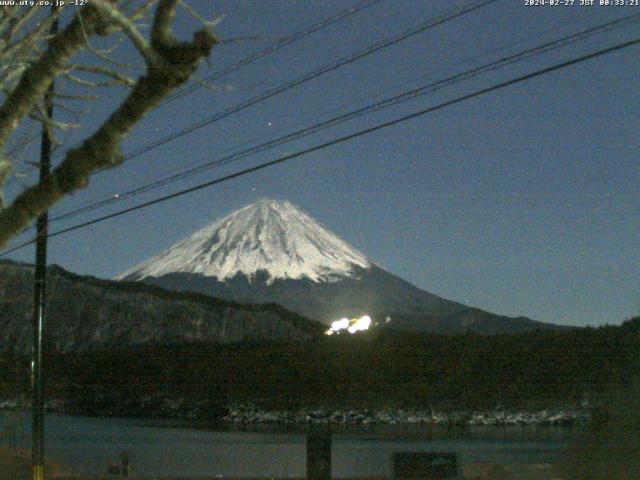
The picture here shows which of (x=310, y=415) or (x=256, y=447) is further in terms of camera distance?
(x=310, y=415)

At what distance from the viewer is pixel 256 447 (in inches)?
1687

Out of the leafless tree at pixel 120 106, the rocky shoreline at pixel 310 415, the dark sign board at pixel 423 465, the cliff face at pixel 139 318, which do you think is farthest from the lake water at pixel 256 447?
the cliff face at pixel 139 318

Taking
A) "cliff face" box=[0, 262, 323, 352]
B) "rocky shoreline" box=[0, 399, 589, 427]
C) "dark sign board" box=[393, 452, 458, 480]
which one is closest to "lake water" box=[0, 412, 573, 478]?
"rocky shoreline" box=[0, 399, 589, 427]

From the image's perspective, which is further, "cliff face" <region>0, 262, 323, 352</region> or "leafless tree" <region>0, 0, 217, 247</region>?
"cliff face" <region>0, 262, 323, 352</region>

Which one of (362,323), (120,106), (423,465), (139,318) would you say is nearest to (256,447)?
(362,323)

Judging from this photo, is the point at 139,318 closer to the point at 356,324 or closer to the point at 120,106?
the point at 356,324

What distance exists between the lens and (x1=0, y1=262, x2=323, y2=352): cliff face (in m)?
90.2

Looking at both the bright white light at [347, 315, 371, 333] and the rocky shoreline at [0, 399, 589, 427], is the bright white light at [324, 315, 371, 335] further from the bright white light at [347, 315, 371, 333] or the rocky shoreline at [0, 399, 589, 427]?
the rocky shoreline at [0, 399, 589, 427]

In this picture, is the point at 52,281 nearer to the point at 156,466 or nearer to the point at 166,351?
the point at 166,351

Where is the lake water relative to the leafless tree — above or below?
below

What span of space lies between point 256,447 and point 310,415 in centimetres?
2878

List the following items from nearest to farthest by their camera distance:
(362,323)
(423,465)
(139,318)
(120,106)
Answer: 1. (120,106)
2. (423,465)
3. (362,323)
4. (139,318)

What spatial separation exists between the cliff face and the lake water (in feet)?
84.2

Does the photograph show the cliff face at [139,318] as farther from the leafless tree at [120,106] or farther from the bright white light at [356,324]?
the leafless tree at [120,106]
